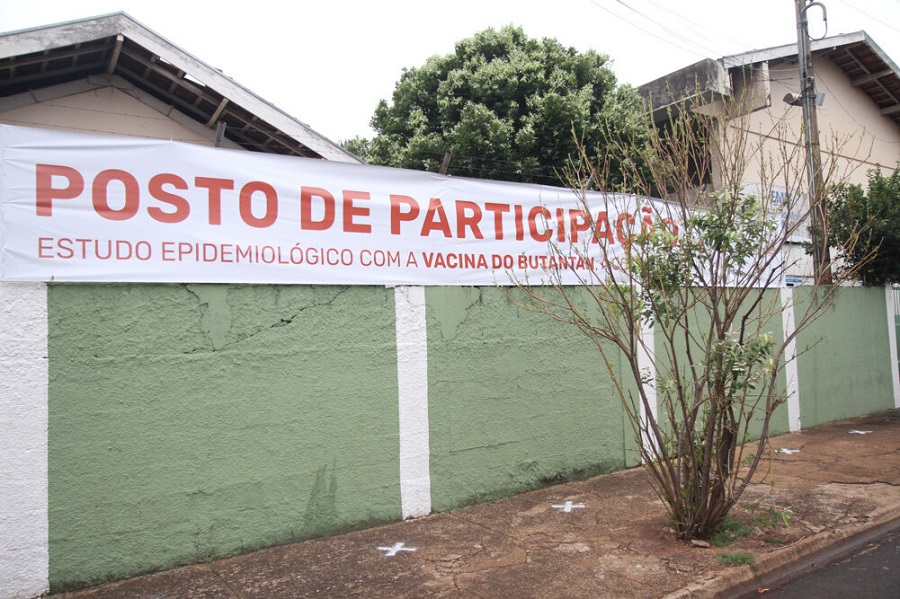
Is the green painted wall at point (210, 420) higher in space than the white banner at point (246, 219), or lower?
lower

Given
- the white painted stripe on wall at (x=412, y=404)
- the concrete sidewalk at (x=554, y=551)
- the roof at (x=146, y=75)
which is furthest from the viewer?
the roof at (x=146, y=75)

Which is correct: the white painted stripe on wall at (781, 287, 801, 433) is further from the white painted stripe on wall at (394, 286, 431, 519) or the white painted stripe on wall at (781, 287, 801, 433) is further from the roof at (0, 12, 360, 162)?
the roof at (0, 12, 360, 162)

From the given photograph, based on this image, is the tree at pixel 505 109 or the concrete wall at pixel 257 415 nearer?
the concrete wall at pixel 257 415

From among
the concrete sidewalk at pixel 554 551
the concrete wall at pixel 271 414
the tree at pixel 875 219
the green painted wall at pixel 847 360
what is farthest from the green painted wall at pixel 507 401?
the tree at pixel 875 219

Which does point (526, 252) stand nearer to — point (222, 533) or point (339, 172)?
point (339, 172)

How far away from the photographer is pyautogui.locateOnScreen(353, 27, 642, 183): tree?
13.8 metres

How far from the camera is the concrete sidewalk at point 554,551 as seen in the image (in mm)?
4246

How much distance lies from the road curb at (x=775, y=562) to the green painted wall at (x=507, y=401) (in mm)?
2349

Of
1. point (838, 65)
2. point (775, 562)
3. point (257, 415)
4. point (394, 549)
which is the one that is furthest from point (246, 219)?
point (838, 65)

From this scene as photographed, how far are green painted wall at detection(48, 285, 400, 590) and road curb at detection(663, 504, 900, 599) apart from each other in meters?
2.61

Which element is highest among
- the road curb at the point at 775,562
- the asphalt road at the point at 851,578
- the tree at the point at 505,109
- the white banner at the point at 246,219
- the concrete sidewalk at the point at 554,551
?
the tree at the point at 505,109

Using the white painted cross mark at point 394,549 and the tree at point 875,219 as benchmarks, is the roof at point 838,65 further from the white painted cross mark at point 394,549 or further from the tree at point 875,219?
the white painted cross mark at point 394,549

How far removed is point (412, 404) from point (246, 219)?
215 centimetres

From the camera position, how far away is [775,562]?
183 inches
